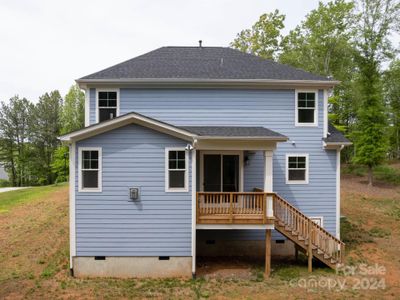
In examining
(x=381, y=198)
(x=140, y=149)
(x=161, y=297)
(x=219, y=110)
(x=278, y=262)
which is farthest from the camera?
(x=381, y=198)

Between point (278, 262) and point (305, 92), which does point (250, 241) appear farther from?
point (305, 92)

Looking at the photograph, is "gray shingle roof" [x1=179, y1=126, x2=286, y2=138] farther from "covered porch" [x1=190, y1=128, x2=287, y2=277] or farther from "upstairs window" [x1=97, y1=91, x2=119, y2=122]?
"upstairs window" [x1=97, y1=91, x2=119, y2=122]

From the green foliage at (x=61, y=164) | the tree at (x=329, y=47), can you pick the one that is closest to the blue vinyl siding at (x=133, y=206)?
the tree at (x=329, y=47)

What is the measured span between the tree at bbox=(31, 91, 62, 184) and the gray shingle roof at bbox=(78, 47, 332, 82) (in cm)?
3686

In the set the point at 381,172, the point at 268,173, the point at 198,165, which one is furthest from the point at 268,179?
the point at 381,172

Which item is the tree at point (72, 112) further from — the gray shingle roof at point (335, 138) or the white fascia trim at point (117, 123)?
the gray shingle roof at point (335, 138)

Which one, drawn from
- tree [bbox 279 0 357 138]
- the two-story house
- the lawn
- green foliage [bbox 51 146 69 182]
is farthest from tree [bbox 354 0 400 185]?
green foliage [bbox 51 146 69 182]

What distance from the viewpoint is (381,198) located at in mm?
23172

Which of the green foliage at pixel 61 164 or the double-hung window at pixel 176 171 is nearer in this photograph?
the double-hung window at pixel 176 171

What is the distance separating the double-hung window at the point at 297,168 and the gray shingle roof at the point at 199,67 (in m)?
3.24

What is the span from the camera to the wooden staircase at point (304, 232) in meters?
11.1

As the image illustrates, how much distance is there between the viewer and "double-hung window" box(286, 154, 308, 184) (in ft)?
42.7

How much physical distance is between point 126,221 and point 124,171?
1678 mm

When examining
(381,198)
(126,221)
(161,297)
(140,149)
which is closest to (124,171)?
(140,149)
